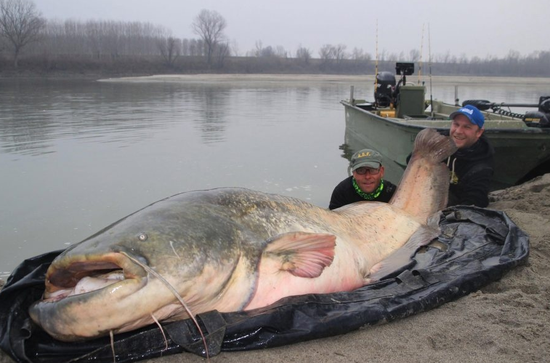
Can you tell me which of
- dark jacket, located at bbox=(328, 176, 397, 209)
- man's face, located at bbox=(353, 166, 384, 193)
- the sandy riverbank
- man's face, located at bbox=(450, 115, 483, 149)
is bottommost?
the sandy riverbank

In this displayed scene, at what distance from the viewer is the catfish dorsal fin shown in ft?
7.37

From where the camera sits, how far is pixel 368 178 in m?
3.91

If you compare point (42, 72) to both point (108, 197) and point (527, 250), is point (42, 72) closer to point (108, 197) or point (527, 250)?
point (108, 197)

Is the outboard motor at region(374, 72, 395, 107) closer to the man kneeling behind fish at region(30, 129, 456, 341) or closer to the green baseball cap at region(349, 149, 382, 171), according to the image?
the green baseball cap at region(349, 149, 382, 171)

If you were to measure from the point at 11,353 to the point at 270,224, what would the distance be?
126 centimetres

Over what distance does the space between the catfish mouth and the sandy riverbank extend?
416 millimetres

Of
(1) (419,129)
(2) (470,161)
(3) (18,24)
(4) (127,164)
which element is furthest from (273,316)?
(3) (18,24)

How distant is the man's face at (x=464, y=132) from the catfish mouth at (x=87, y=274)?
370 cm

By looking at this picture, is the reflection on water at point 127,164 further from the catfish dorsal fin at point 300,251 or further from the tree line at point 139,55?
the tree line at point 139,55

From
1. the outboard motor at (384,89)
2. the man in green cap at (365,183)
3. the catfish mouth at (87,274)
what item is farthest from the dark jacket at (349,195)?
the outboard motor at (384,89)

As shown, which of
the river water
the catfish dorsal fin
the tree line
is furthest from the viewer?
the tree line

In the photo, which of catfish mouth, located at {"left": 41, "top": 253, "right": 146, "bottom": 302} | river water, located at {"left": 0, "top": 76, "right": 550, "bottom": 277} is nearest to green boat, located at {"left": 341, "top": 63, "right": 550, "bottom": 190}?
river water, located at {"left": 0, "top": 76, "right": 550, "bottom": 277}

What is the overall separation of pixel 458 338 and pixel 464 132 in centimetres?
292

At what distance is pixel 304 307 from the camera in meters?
2.20
